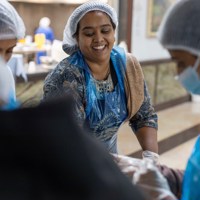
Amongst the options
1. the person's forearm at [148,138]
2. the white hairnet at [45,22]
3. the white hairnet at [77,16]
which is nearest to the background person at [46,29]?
the white hairnet at [45,22]

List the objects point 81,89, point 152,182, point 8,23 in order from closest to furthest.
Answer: point 152,182 < point 8,23 < point 81,89

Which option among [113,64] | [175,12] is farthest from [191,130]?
[175,12]

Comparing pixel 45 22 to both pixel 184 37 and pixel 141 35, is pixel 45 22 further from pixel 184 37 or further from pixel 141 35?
pixel 184 37

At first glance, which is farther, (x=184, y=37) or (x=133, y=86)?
(x=133, y=86)

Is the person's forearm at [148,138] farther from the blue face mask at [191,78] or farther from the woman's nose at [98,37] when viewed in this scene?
the blue face mask at [191,78]

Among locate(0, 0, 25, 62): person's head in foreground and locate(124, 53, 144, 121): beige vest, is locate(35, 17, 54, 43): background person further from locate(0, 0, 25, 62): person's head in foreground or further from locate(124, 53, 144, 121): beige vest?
locate(0, 0, 25, 62): person's head in foreground

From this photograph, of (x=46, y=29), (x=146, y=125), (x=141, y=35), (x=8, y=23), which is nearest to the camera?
(x=8, y=23)

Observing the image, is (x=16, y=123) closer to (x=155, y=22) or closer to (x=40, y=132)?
(x=40, y=132)

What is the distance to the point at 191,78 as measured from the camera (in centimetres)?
114

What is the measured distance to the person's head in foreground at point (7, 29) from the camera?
1.30 metres

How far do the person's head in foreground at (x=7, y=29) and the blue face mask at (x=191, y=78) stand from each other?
571 mm

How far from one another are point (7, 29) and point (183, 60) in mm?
586

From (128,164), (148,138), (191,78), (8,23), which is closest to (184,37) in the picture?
(191,78)

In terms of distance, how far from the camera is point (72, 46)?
1790 millimetres
